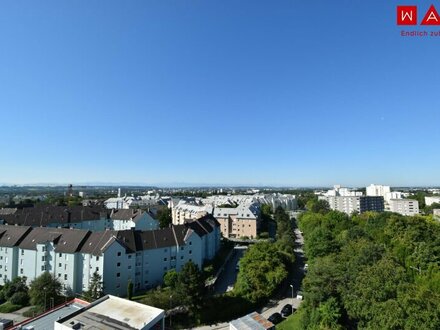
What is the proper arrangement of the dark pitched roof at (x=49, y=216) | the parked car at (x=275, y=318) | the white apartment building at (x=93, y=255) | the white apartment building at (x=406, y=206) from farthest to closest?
1. the white apartment building at (x=406, y=206)
2. the dark pitched roof at (x=49, y=216)
3. the white apartment building at (x=93, y=255)
4. the parked car at (x=275, y=318)

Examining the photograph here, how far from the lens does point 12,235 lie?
127 feet

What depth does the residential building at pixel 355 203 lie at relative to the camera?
11638 centimetres

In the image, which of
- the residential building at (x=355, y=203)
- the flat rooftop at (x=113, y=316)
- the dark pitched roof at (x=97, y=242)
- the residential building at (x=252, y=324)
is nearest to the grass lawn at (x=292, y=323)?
the residential building at (x=252, y=324)

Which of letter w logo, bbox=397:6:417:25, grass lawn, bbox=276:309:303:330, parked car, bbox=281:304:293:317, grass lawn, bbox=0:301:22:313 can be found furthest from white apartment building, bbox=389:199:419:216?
grass lawn, bbox=0:301:22:313

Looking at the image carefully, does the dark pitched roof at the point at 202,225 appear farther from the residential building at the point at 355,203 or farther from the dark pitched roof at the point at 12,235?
the residential building at the point at 355,203

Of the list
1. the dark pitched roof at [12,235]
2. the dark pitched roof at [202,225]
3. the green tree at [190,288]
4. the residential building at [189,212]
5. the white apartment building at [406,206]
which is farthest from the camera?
the white apartment building at [406,206]

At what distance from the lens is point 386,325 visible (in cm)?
1953

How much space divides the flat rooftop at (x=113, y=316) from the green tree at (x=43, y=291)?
11.8 meters

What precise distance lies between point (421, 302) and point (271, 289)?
15.8m

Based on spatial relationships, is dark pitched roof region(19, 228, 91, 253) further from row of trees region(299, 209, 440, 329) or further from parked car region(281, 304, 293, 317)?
row of trees region(299, 209, 440, 329)

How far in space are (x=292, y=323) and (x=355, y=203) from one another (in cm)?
10136

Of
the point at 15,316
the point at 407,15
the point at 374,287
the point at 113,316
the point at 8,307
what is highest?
the point at 407,15

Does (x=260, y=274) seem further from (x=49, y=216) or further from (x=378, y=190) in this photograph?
(x=378, y=190)

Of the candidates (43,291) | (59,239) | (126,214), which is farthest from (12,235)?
(126,214)
